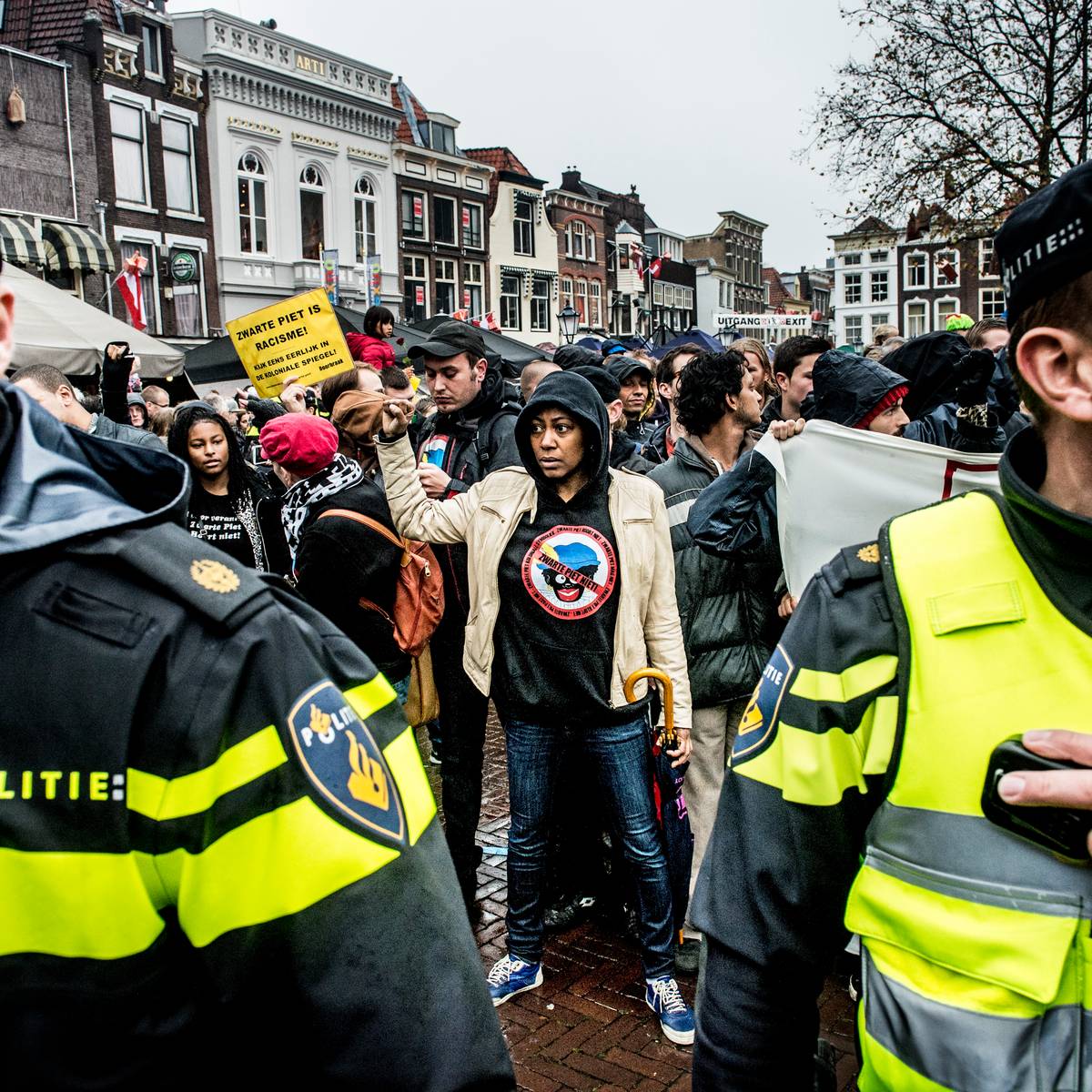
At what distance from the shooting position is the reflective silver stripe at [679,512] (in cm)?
414

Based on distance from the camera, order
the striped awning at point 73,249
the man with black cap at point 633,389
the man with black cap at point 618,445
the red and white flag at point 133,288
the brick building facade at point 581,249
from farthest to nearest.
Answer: the brick building facade at point 581,249 → the red and white flag at point 133,288 → the striped awning at point 73,249 → the man with black cap at point 633,389 → the man with black cap at point 618,445

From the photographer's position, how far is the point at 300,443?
4.11 meters

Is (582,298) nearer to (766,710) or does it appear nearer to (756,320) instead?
(756,320)

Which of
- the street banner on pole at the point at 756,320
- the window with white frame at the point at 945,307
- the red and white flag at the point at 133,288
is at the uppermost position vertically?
the window with white frame at the point at 945,307

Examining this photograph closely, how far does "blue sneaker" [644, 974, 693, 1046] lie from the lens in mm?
3600

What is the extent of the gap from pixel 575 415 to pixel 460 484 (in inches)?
35.2

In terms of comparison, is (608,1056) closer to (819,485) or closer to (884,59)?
(819,485)

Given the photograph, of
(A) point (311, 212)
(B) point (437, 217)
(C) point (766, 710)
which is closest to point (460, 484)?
(C) point (766, 710)

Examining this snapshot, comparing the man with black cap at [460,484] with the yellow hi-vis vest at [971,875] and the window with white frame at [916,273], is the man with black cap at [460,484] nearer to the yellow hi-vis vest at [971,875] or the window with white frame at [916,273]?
the yellow hi-vis vest at [971,875]

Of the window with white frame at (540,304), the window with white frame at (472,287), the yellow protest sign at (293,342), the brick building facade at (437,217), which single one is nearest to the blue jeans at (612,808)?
the yellow protest sign at (293,342)

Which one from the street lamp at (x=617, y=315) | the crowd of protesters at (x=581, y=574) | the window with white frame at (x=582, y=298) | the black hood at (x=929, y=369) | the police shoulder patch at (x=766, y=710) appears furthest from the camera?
the street lamp at (x=617, y=315)

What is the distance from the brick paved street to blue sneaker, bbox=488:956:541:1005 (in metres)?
0.03

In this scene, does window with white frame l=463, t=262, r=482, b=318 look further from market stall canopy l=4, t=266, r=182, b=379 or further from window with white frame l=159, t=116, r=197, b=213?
market stall canopy l=4, t=266, r=182, b=379

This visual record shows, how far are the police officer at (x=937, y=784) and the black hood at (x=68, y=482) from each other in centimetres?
→ 80
